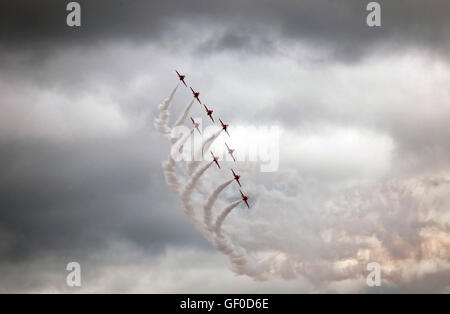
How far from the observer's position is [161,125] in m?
165

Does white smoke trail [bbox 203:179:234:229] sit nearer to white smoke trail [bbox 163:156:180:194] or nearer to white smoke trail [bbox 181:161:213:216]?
white smoke trail [bbox 181:161:213:216]

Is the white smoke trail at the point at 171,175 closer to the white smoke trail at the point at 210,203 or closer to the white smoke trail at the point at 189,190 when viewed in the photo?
the white smoke trail at the point at 189,190

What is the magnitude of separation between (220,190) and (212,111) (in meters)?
20.9

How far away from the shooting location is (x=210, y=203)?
475 ft

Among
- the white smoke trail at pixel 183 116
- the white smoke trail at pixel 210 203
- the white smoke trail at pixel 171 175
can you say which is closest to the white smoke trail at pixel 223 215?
the white smoke trail at pixel 210 203

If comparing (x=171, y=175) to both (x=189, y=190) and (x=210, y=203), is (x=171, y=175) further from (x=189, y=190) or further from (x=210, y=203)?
(x=210, y=203)

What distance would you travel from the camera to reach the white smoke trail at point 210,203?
5538 inches

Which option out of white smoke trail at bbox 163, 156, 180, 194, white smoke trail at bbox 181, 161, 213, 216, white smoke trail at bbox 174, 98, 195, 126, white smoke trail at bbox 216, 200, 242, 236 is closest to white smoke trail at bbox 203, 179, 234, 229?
white smoke trail at bbox 216, 200, 242, 236

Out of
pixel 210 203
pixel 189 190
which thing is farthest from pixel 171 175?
pixel 210 203

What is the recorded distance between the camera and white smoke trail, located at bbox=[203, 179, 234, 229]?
461 feet

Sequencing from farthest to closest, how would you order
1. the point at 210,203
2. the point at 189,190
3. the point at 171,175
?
the point at 171,175 < the point at 189,190 < the point at 210,203

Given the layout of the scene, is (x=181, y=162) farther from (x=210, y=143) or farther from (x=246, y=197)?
(x=246, y=197)

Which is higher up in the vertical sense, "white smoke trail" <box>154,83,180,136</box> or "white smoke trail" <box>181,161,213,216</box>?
"white smoke trail" <box>154,83,180,136</box>

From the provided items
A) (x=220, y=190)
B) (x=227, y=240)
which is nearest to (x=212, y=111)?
(x=220, y=190)
